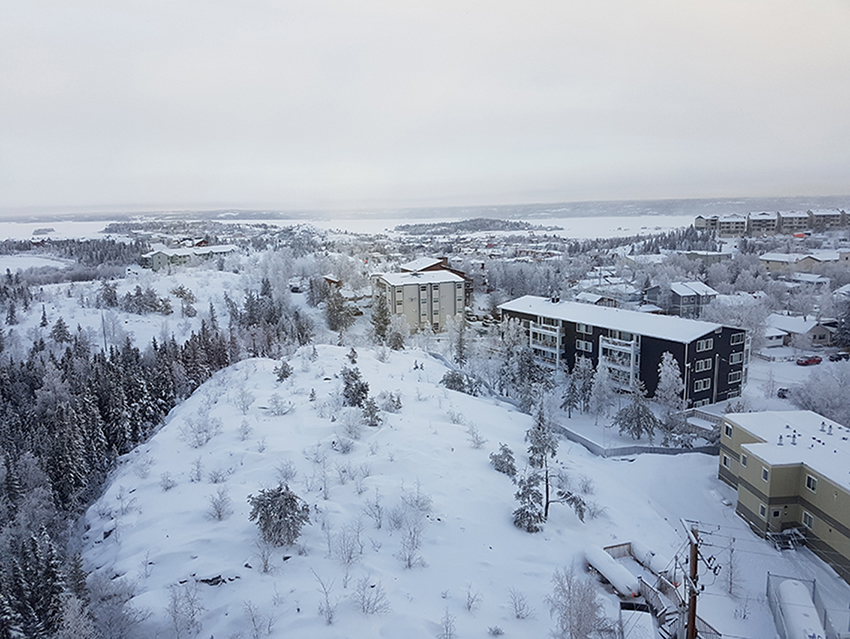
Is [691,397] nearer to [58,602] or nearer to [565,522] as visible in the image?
[565,522]

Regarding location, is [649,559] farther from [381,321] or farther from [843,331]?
[843,331]

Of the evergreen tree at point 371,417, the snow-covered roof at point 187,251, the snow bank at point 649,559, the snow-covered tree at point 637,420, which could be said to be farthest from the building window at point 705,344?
the snow-covered roof at point 187,251

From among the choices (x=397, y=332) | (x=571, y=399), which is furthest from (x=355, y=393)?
(x=397, y=332)

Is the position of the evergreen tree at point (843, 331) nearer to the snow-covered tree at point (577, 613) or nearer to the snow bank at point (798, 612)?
the snow bank at point (798, 612)

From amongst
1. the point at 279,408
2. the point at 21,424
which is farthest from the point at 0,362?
the point at 279,408

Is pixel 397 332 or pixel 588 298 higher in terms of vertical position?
pixel 588 298

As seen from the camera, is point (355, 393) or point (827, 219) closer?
point (355, 393)

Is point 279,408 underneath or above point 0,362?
above
